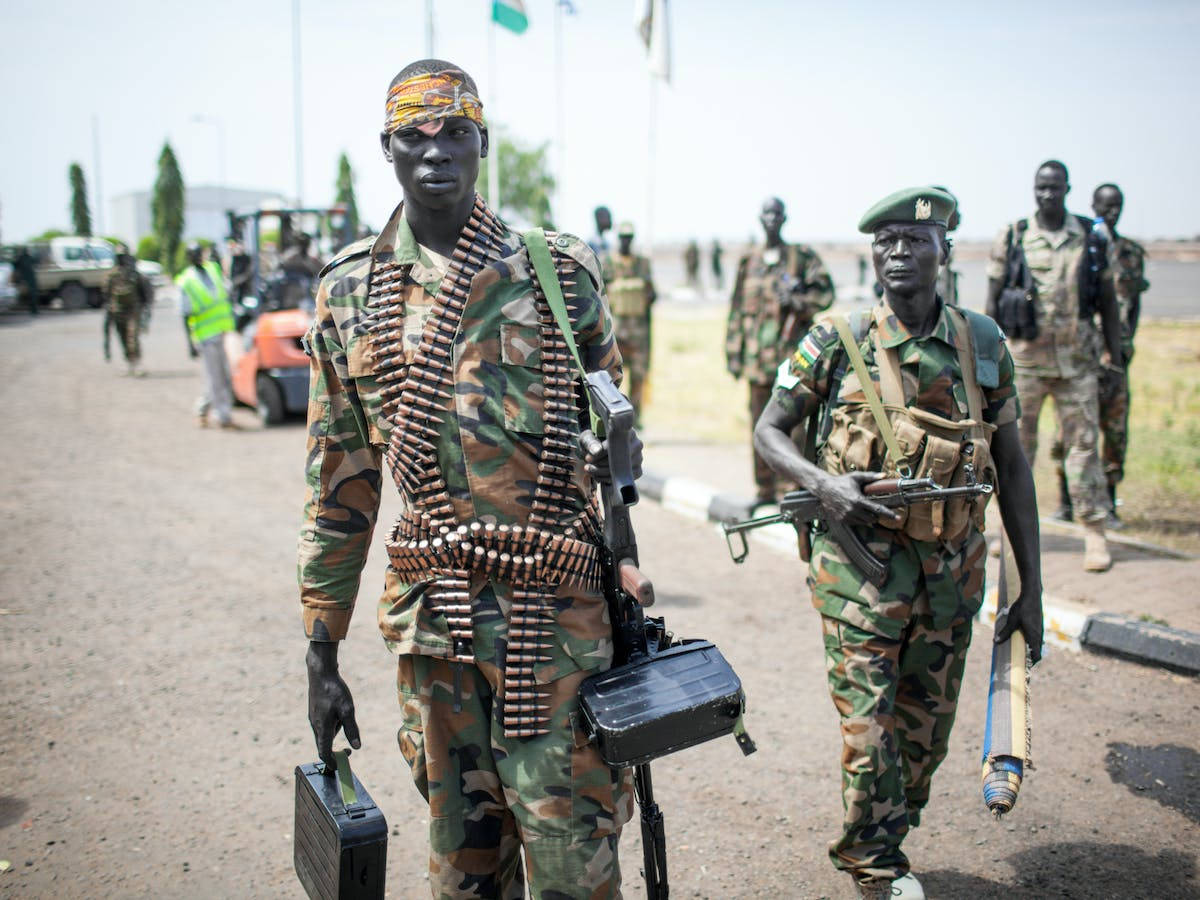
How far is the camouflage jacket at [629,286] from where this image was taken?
11.3 metres

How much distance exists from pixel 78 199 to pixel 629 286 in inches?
2532

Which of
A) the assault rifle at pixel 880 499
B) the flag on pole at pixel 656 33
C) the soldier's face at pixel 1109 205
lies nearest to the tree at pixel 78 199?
the flag on pole at pixel 656 33

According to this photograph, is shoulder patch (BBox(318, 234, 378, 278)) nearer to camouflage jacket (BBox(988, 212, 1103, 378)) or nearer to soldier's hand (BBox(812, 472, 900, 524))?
soldier's hand (BBox(812, 472, 900, 524))

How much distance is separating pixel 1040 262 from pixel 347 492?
232 inches

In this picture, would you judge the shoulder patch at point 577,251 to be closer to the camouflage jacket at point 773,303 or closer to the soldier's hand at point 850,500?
the soldier's hand at point 850,500

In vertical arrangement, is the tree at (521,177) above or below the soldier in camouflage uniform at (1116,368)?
above

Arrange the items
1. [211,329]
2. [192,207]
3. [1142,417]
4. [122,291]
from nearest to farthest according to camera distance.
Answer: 1. [1142,417]
2. [211,329]
3. [122,291]
4. [192,207]

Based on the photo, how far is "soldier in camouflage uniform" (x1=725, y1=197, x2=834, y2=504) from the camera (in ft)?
27.5

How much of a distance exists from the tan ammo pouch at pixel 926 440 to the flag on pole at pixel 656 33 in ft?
37.9

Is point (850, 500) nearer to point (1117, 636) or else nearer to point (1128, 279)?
point (1117, 636)

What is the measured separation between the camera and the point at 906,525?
3.29 meters

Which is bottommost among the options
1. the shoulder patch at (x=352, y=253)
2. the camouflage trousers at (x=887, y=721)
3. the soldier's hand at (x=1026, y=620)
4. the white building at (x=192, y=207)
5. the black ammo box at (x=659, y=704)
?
the camouflage trousers at (x=887, y=721)

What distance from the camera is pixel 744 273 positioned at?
8.73m

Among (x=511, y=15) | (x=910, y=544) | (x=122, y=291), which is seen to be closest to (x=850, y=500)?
(x=910, y=544)
